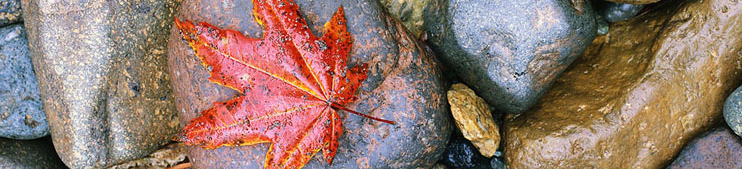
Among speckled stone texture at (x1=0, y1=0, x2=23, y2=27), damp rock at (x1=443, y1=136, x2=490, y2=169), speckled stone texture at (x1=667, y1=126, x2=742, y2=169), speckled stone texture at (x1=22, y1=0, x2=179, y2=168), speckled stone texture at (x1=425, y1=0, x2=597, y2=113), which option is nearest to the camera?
speckled stone texture at (x1=22, y1=0, x2=179, y2=168)

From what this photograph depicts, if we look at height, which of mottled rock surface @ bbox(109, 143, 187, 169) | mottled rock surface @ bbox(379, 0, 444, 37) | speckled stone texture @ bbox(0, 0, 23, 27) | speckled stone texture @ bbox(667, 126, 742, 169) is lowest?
speckled stone texture @ bbox(667, 126, 742, 169)

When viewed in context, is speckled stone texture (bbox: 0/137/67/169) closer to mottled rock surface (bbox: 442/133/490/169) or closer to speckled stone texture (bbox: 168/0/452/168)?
speckled stone texture (bbox: 168/0/452/168)

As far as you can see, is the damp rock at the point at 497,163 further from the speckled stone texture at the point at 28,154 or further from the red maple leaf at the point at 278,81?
the speckled stone texture at the point at 28,154

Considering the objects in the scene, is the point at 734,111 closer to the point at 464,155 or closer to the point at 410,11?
the point at 464,155

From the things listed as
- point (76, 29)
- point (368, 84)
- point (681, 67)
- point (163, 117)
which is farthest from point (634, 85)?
point (76, 29)

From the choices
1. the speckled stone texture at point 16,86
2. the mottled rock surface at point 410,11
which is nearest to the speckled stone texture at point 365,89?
the mottled rock surface at point 410,11

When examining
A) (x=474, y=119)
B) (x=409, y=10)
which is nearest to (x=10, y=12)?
(x=409, y=10)

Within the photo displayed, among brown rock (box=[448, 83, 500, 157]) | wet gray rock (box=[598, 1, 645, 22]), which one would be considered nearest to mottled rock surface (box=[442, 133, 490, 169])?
brown rock (box=[448, 83, 500, 157])
